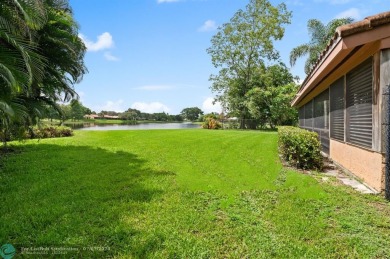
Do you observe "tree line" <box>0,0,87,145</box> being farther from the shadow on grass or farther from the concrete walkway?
the concrete walkway

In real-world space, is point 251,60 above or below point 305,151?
above

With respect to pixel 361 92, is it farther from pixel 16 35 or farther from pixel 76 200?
pixel 16 35

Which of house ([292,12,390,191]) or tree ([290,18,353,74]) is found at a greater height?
tree ([290,18,353,74])

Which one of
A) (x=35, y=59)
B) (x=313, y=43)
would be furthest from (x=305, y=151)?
(x=313, y=43)

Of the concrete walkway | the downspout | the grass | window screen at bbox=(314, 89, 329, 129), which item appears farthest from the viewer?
window screen at bbox=(314, 89, 329, 129)

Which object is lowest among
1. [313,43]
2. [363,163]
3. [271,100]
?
[363,163]

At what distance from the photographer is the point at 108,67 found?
18.6 metres

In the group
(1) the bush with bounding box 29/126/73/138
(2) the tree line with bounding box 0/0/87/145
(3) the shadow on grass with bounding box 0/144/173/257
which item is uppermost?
(2) the tree line with bounding box 0/0/87/145

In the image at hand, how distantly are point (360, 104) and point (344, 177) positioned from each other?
1701 millimetres

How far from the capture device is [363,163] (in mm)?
5719

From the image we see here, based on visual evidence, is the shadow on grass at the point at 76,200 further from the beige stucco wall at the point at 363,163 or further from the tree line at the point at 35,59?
the beige stucco wall at the point at 363,163

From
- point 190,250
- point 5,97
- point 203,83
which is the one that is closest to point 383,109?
point 190,250

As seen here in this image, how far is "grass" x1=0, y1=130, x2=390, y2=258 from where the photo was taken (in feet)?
9.90

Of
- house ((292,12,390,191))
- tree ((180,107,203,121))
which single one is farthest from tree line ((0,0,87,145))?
tree ((180,107,203,121))
